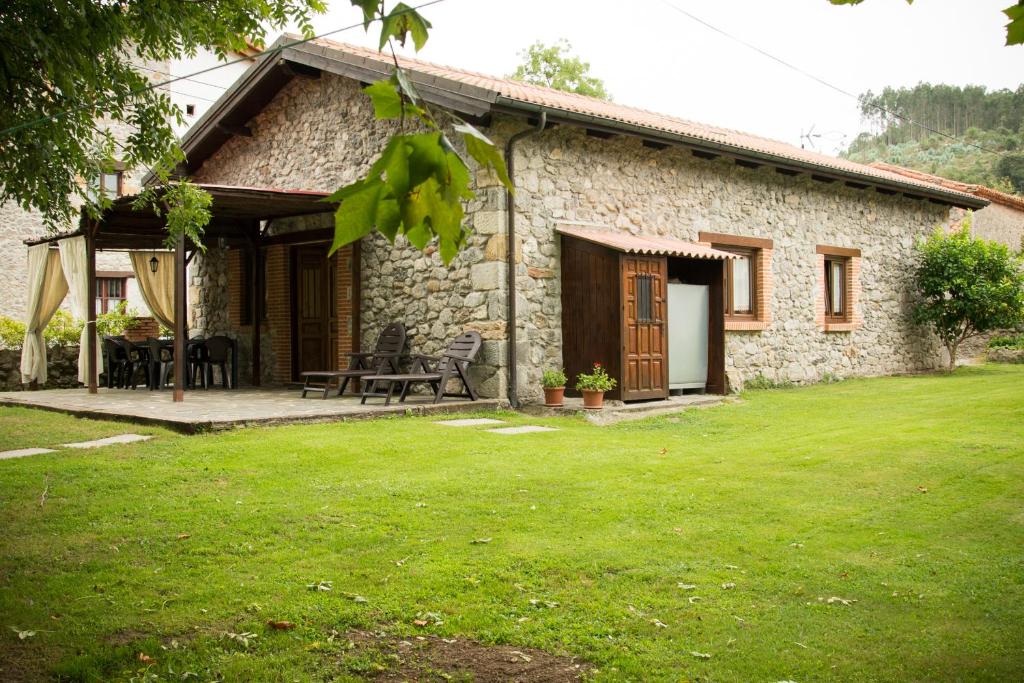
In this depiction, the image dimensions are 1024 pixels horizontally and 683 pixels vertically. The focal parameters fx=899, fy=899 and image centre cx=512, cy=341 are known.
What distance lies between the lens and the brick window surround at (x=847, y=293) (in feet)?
48.2

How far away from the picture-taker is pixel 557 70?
2931cm

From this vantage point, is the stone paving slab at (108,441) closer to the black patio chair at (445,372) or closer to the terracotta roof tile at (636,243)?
the black patio chair at (445,372)

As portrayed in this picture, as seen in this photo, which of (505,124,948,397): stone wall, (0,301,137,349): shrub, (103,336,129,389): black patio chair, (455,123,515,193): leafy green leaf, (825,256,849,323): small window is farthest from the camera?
(825,256,849,323): small window

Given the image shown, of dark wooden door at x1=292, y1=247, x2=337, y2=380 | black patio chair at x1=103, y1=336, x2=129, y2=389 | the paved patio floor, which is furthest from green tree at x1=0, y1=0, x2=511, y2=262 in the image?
black patio chair at x1=103, y1=336, x2=129, y2=389

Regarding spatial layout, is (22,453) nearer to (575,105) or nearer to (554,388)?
(554,388)

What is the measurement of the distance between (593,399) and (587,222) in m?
2.46

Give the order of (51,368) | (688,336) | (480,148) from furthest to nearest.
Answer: (51,368) < (688,336) < (480,148)

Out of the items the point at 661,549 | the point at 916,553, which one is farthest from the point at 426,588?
the point at 916,553

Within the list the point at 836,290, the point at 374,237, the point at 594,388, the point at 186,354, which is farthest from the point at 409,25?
the point at 836,290

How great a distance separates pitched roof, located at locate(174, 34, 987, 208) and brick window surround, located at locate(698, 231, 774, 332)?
1.20 m

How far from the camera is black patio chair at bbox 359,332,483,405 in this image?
390 inches

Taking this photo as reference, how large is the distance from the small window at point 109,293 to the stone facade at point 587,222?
367 inches

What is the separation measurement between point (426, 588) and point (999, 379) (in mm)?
12862

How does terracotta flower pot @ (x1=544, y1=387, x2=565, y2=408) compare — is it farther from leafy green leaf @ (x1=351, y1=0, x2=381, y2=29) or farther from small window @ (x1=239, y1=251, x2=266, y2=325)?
leafy green leaf @ (x1=351, y1=0, x2=381, y2=29)
